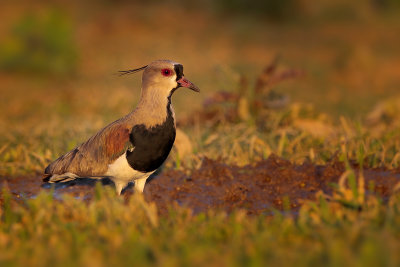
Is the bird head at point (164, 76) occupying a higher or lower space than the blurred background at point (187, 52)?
lower

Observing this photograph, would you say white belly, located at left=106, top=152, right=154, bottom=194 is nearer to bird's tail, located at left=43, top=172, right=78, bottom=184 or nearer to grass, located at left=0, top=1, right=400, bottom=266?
grass, located at left=0, top=1, right=400, bottom=266

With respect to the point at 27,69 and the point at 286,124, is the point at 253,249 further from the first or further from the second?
the point at 27,69

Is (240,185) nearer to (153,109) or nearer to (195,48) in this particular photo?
(153,109)

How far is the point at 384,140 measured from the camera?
18.9 feet

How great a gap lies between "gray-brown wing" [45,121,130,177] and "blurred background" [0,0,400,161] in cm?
209

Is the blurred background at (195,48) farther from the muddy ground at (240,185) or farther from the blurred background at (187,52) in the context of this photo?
the muddy ground at (240,185)

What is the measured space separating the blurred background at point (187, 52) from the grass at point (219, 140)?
52mm

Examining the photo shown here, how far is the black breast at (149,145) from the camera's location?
396 cm

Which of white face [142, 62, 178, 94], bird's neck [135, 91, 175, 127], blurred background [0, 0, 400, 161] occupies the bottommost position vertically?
bird's neck [135, 91, 175, 127]

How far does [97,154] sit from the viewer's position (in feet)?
13.9

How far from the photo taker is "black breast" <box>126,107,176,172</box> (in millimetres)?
3963

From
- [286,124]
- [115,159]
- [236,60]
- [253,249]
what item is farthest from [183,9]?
[253,249]

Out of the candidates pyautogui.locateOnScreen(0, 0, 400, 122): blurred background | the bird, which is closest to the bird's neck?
the bird

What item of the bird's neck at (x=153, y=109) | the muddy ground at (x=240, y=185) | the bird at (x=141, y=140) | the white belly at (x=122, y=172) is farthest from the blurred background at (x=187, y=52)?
the bird's neck at (x=153, y=109)
